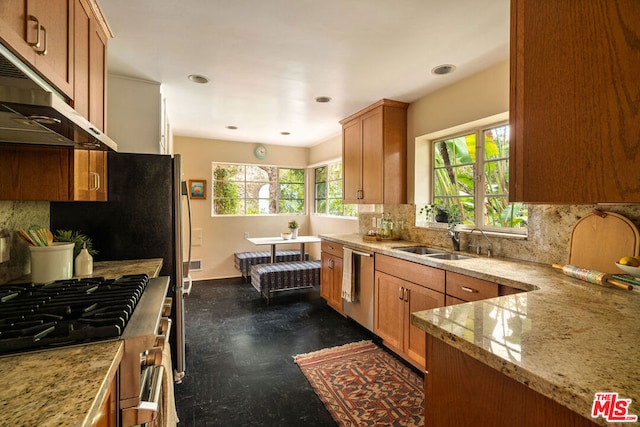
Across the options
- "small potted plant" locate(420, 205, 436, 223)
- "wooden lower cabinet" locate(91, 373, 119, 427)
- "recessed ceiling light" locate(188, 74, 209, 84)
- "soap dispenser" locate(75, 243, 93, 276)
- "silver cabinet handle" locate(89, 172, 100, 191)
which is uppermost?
"recessed ceiling light" locate(188, 74, 209, 84)

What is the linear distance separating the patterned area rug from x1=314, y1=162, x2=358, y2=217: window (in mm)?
2426

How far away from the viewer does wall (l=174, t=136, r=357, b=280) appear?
5.02 meters

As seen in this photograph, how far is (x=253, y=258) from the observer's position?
4.85 metres

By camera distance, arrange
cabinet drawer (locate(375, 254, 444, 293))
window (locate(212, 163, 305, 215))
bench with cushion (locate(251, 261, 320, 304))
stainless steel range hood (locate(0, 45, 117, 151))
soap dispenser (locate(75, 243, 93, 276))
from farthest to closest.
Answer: window (locate(212, 163, 305, 215)) < bench with cushion (locate(251, 261, 320, 304)) < cabinet drawer (locate(375, 254, 444, 293)) < soap dispenser (locate(75, 243, 93, 276)) < stainless steel range hood (locate(0, 45, 117, 151))

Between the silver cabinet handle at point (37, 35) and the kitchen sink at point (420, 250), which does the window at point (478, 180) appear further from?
the silver cabinet handle at point (37, 35)

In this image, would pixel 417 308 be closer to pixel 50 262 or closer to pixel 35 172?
pixel 50 262

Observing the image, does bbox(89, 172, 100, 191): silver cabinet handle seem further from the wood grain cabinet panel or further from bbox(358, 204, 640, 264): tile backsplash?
bbox(358, 204, 640, 264): tile backsplash

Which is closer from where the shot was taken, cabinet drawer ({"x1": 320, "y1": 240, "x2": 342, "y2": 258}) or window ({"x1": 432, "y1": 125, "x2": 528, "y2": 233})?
window ({"x1": 432, "y1": 125, "x2": 528, "y2": 233})

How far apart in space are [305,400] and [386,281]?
114 cm

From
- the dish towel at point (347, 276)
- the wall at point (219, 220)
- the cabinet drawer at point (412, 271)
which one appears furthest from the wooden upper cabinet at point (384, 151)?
the wall at point (219, 220)

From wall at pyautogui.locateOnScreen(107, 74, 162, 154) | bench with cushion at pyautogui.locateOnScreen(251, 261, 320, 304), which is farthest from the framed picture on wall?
wall at pyautogui.locateOnScreen(107, 74, 162, 154)

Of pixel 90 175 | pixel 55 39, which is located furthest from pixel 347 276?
pixel 55 39

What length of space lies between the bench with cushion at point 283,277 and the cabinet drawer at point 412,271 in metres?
1.50

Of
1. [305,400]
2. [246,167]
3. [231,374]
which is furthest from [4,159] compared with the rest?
[246,167]
